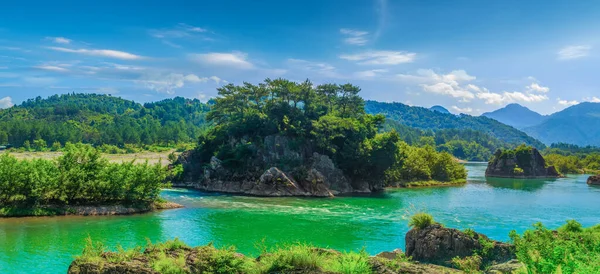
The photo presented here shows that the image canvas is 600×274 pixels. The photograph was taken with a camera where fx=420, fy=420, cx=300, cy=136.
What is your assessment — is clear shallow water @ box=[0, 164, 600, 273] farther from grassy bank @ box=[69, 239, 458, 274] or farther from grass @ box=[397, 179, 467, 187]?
grass @ box=[397, 179, 467, 187]

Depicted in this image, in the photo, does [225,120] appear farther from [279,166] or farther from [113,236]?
[113,236]

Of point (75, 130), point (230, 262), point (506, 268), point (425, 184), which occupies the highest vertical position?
point (75, 130)

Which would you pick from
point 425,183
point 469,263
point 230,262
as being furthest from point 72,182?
point 425,183

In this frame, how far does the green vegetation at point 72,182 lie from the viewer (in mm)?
35750

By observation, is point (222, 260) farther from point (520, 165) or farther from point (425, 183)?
point (520, 165)

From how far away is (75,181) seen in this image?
125ft

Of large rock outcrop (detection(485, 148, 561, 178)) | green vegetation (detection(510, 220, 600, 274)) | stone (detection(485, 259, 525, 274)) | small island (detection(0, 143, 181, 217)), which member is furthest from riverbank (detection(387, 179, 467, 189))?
stone (detection(485, 259, 525, 274))

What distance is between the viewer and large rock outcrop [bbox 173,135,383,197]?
5891 centimetres

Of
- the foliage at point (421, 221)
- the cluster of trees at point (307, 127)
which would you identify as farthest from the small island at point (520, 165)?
the foliage at point (421, 221)

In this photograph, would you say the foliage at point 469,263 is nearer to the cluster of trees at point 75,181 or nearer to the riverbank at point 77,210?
the riverbank at point 77,210

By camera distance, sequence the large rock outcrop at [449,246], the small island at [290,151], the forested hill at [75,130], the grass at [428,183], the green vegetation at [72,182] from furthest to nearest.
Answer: the forested hill at [75,130]
the grass at [428,183]
the small island at [290,151]
the green vegetation at [72,182]
the large rock outcrop at [449,246]

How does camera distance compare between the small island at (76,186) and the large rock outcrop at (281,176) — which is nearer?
the small island at (76,186)

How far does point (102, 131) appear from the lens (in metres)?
144

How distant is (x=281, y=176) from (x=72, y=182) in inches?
1094
